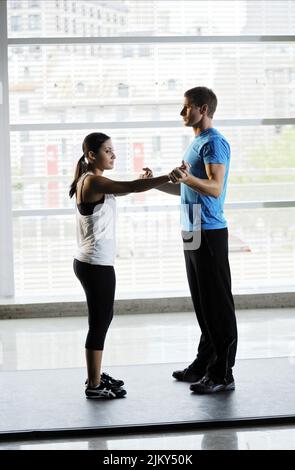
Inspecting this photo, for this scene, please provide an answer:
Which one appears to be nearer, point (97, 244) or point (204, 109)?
point (97, 244)

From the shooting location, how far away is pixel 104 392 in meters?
4.43

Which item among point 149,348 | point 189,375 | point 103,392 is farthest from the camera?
point 149,348

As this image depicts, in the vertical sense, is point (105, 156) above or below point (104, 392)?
above

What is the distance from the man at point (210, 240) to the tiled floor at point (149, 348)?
68 centimetres

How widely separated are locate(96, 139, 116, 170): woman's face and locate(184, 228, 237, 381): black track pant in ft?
2.04

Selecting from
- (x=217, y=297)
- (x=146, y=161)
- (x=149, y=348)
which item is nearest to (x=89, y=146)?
(x=217, y=297)

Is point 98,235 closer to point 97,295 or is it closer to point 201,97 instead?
point 97,295

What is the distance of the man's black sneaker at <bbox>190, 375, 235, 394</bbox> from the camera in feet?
14.8

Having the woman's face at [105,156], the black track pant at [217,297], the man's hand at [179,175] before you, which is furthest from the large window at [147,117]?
the man's hand at [179,175]

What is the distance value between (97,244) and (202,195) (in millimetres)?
625

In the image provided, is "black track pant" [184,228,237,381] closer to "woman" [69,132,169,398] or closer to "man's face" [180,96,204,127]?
"woman" [69,132,169,398]
